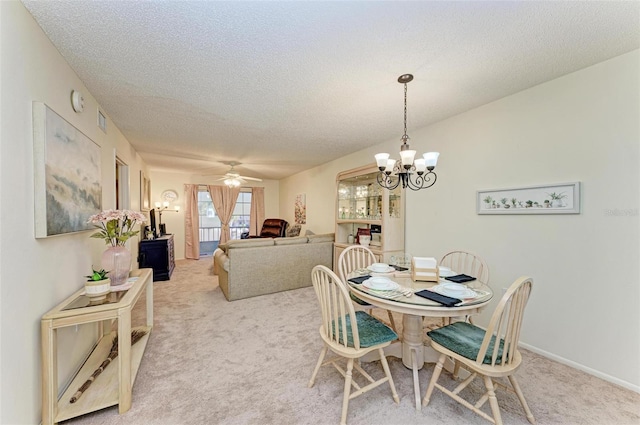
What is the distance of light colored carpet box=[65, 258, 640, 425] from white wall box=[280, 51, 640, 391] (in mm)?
347

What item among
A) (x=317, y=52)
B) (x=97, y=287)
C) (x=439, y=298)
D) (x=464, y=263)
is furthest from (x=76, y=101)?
(x=464, y=263)

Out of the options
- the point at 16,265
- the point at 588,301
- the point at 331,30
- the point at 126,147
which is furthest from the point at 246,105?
the point at 588,301

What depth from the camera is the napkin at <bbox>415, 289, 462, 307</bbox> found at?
1.52m

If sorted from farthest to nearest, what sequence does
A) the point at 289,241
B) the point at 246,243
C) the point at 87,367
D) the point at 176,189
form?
the point at 176,189 < the point at 289,241 < the point at 246,243 < the point at 87,367

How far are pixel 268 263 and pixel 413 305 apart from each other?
2.69 m

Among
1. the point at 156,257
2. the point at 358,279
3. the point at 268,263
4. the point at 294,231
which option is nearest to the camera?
the point at 358,279

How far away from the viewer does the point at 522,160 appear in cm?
236

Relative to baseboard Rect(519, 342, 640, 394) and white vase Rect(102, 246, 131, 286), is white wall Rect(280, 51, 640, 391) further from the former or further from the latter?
white vase Rect(102, 246, 131, 286)

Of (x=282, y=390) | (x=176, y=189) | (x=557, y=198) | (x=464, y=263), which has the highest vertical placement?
(x=176, y=189)

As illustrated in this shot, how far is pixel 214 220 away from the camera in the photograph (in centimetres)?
734

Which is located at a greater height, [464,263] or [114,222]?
[114,222]

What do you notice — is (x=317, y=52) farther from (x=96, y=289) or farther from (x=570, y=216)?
(x=570, y=216)

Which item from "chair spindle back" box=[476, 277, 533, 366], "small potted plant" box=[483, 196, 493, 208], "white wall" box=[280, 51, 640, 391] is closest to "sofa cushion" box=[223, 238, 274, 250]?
"white wall" box=[280, 51, 640, 391]

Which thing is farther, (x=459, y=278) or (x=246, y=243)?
(x=246, y=243)
